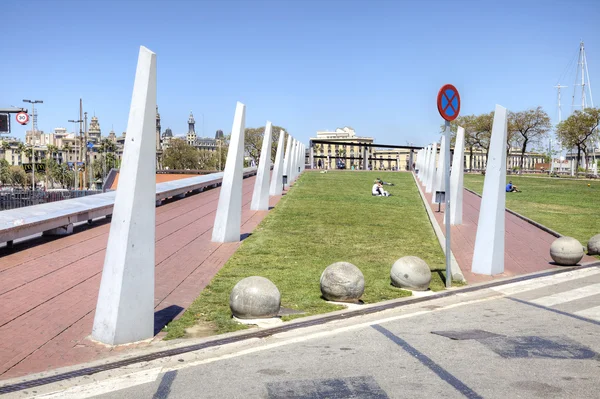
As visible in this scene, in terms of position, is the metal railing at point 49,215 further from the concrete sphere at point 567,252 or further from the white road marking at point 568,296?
the concrete sphere at point 567,252

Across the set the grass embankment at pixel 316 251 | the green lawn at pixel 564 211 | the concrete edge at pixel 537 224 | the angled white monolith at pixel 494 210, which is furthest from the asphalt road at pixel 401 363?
the green lawn at pixel 564 211

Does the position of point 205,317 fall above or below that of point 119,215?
below

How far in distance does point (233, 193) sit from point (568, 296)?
8.95 m

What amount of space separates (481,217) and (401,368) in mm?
7659

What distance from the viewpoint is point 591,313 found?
9.55 meters

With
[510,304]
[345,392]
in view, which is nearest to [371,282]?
[510,304]

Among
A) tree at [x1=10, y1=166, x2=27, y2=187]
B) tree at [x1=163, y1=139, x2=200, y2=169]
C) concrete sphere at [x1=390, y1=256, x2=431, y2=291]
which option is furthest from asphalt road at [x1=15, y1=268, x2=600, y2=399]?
Answer: tree at [x1=10, y1=166, x2=27, y2=187]

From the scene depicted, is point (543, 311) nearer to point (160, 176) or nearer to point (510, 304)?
point (510, 304)

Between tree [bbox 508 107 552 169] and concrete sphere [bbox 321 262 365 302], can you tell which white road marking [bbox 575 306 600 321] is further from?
tree [bbox 508 107 552 169]

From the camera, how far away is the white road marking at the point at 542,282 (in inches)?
462

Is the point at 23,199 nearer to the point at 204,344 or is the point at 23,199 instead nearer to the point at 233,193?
the point at 233,193

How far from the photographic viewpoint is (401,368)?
6719mm

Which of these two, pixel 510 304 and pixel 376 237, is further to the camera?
pixel 376 237

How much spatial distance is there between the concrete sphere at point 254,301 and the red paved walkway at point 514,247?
17.0 ft
